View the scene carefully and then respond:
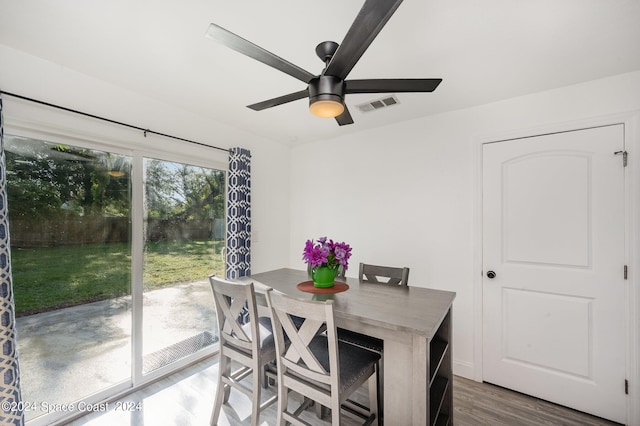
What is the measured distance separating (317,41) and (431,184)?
177 cm

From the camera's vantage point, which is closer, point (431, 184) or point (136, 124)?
point (136, 124)

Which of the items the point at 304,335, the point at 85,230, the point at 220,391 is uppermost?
the point at 85,230

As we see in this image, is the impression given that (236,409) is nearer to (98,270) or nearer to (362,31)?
(98,270)

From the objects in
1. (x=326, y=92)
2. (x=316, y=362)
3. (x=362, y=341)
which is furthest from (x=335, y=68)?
(x=362, y=341)

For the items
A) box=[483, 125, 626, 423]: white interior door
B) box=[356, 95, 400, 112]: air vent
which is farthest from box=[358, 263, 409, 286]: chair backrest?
box=[356, 95, 400, 112]: air vent

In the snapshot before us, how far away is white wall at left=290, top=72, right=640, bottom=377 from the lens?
7.20ft

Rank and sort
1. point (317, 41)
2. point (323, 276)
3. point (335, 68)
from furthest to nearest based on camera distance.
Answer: point (323, 276)
point (317, 41)
point (335, 68)

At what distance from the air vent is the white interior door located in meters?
0.97

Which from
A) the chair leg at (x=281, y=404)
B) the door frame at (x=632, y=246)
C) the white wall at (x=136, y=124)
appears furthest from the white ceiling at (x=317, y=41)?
the chair leg at (x=281, y=404)

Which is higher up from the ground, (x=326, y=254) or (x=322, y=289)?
(x=326, y=254)

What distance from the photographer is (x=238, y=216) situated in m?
2.99

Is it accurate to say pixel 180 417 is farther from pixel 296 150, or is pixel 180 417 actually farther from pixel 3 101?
pixel 296 150

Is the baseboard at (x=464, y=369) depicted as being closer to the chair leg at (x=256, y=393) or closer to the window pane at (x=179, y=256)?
the chair leg at (x=256, y=393)

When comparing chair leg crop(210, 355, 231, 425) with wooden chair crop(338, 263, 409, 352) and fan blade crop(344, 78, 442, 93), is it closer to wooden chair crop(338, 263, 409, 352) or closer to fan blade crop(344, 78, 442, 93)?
wooden chair crop(338, 263, 409, 352)
